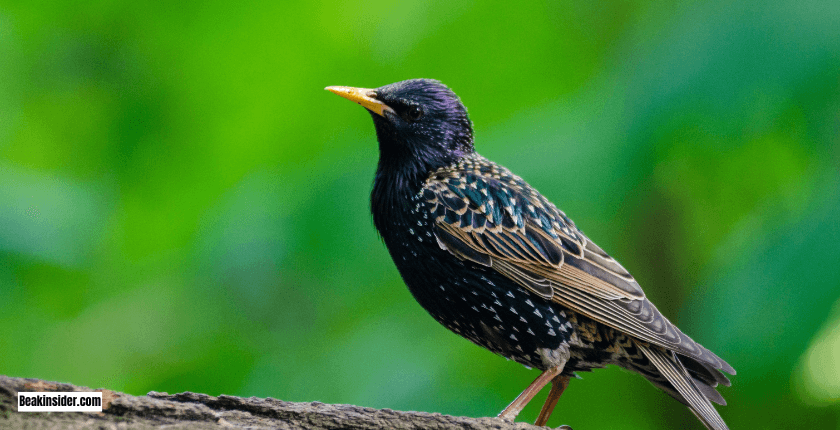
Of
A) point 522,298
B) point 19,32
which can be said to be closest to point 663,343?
point 522,298

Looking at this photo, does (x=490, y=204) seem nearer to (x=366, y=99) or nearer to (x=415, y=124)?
(x=415, y=124)

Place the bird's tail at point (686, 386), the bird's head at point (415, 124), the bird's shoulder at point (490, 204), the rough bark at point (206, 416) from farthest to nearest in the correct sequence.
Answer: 1. the bird's head at point (415, 124)
2. the bird's shoulder at point (490, 204)
3. the bird's tail at point (686, 386)
4. the rough bark at point (206, 416)

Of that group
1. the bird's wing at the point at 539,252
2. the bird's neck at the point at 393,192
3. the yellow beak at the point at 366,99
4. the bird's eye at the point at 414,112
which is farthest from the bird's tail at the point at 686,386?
the yellow beak at the point at 366,99

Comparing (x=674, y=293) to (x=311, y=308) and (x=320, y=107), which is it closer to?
(x=311, y=308)

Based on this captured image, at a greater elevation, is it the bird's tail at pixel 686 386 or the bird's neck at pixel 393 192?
the bird's neck at pixel 393 192

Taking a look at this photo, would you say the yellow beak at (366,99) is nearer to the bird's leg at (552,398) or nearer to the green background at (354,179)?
the green background at (354,179)

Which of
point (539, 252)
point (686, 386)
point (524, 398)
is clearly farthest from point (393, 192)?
point (686, 386)

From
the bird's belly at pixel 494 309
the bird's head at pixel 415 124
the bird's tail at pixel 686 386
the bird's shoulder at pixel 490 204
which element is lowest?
the bird's tail at pixel 686 386

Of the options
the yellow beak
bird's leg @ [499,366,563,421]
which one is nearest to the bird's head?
the yellow beak
